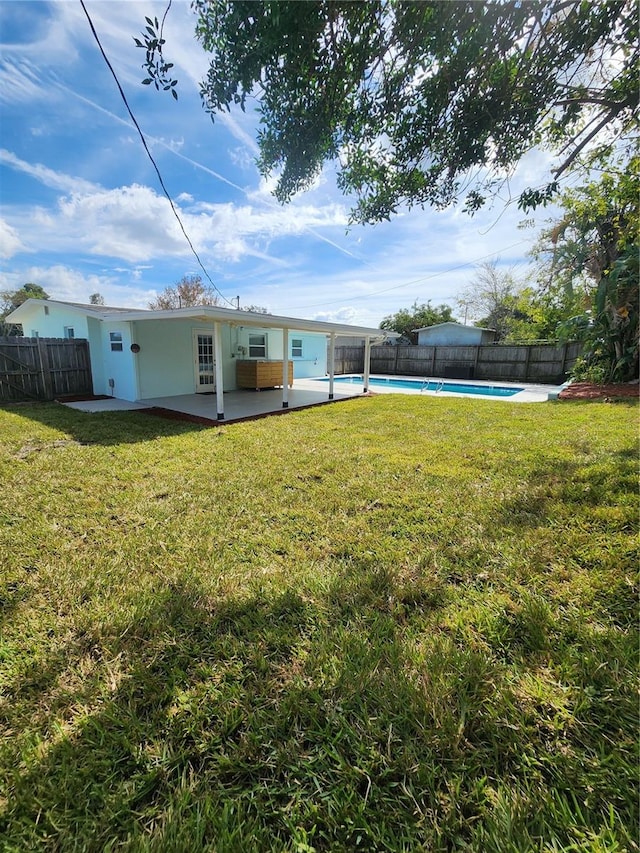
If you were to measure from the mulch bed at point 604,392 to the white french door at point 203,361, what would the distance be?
10461 mm

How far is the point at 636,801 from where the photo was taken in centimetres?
116

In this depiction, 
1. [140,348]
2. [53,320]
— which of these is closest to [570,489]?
[140,348]

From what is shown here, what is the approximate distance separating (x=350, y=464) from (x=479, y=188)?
11.7 ft

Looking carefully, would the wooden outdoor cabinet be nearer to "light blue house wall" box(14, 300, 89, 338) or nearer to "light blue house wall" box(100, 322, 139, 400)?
"light blue house wall" box(100, 322, 139, 400)

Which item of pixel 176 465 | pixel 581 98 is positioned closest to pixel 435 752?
pixel 176 465

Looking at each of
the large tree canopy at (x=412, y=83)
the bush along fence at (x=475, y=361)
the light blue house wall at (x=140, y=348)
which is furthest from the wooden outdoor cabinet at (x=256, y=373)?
the large tree canopy at (x=412, y=83)

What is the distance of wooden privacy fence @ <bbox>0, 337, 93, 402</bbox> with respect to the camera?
360 inches

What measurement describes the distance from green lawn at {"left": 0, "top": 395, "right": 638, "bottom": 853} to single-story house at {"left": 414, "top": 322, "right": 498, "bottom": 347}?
79.3 feet

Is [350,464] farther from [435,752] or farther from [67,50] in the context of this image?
[67,50]

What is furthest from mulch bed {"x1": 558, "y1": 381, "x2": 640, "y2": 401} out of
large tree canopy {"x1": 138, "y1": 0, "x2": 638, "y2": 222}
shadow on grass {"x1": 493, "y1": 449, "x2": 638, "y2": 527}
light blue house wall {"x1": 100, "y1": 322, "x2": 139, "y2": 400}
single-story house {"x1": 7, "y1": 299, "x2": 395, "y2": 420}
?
light blue house wall {"x1": 100, "y1": 322, "x2": 139, "y2": 400}

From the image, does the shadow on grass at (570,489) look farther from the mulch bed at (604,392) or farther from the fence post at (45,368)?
the fence post at (45,368)

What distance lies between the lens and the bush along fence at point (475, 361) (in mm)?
16672

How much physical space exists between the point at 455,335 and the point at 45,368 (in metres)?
24.7

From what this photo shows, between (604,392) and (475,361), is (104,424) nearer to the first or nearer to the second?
(604,392)
